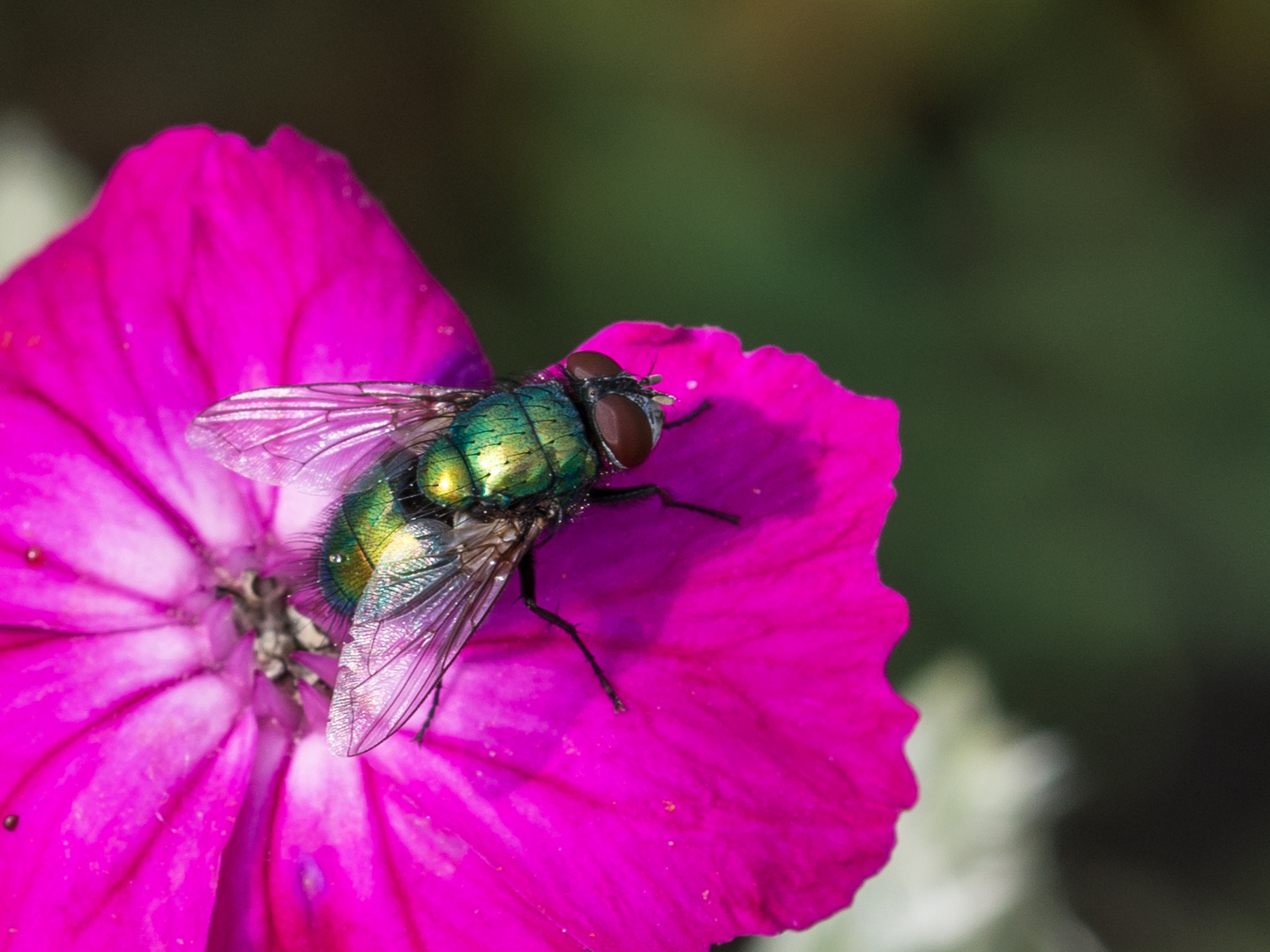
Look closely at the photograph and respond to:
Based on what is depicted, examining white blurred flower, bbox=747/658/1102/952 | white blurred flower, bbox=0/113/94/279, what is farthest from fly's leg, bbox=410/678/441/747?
white blurred flower, bbox=0/113/94/279

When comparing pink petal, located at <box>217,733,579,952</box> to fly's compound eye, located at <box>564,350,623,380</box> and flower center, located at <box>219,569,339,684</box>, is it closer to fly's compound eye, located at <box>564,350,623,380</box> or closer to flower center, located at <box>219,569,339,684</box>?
flower center, located at <box>219,569,339,684</box>

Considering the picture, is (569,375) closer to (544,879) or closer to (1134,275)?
(544,879)

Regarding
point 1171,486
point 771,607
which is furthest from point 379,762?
point 1171,486

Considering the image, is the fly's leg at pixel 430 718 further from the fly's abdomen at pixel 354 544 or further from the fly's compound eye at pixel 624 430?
the fly's compound eye at pixel 624 430

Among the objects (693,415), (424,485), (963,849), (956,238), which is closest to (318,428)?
(424,485)

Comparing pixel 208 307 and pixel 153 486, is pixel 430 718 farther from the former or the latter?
pixel 208 307

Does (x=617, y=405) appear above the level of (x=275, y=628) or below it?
above

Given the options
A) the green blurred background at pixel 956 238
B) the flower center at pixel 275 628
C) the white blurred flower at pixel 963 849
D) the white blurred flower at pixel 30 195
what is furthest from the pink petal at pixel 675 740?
the green blurred background at pixel 956 238
